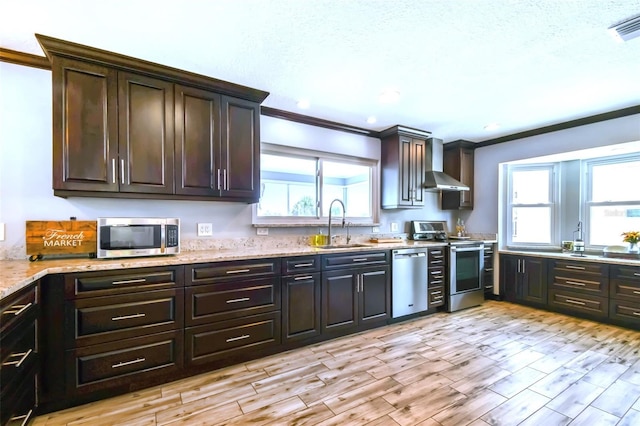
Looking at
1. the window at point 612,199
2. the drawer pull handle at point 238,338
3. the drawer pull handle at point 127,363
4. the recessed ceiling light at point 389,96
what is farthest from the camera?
the window at point 612,199

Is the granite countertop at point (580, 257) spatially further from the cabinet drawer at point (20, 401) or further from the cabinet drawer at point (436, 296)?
the cabinet drawer at point (20, 401)

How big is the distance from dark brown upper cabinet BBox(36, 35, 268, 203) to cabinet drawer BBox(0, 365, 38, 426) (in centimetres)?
120

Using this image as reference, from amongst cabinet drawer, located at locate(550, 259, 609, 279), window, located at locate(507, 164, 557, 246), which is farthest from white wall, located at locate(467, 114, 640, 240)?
cabinet drawer, located at locate(550, 259, 609, 279)

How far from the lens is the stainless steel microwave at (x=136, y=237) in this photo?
2.13 metres

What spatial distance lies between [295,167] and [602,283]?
387 centimetres

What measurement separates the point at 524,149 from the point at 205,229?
4367 millimetres

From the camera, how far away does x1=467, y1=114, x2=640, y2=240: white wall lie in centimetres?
330

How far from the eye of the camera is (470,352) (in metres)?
2.69

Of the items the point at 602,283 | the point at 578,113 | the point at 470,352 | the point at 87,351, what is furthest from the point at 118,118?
the point at 602,283

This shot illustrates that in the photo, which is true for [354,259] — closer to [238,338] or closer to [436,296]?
[238,338]

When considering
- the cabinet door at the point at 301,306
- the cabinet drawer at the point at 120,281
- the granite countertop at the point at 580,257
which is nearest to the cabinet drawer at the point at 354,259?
the cabinet door at the point at 301,306

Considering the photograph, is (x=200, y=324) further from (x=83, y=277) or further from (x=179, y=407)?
(x=83, y=277)

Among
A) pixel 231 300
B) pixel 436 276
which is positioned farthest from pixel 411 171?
pixel 231 300

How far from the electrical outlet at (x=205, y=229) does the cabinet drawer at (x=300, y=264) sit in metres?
0.81
